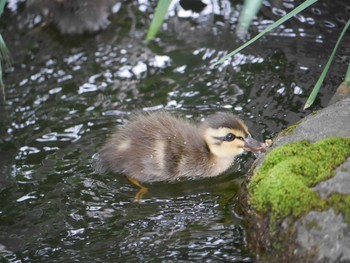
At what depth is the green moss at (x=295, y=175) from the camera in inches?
120

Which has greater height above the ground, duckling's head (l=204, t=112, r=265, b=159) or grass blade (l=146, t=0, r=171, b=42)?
grass blade (l=146, t=0, r=171, b=42)

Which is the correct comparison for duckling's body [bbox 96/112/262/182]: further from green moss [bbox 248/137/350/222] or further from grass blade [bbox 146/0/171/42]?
grass blade [bbox 146/0/171/42]

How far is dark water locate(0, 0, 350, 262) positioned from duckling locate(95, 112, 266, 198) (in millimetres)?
76

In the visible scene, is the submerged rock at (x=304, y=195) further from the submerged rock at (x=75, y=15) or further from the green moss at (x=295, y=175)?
the submerged rock at (x=75, y=15)

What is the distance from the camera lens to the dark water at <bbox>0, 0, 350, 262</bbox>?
11.5 feet

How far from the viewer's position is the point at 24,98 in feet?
16.1

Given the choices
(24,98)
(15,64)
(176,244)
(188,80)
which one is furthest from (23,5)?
(176,244)

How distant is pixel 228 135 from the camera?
418 centimetres

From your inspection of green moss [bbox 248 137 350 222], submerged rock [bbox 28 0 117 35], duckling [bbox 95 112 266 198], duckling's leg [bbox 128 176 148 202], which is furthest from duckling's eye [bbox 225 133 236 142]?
submerged rock [bbox 28 0 117 35]

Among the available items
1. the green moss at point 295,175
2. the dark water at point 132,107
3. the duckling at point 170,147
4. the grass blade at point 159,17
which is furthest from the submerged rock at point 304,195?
the grass blade at point 159,17

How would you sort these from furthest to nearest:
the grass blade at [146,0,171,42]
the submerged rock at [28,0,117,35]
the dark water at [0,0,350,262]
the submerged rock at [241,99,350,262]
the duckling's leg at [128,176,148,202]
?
the submerged rock at [28,0,117,35], the duckling's leg at [128,176,148,202], the dark water at [0,0,350,262], the submerged rock at [241,99,350,262], the grass blade at [146,0,171,42]

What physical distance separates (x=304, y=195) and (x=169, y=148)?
1.25 meters

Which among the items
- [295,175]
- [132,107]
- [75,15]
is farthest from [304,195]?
[75,15]

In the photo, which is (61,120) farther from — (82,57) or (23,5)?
(23,5)
